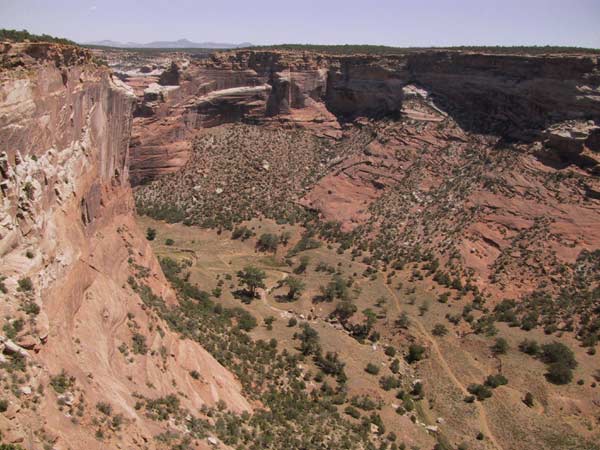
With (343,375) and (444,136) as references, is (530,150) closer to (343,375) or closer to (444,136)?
(444,136)

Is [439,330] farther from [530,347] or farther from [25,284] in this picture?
[25,284]

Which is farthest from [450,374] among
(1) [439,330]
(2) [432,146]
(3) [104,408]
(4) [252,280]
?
(2) [432,146]

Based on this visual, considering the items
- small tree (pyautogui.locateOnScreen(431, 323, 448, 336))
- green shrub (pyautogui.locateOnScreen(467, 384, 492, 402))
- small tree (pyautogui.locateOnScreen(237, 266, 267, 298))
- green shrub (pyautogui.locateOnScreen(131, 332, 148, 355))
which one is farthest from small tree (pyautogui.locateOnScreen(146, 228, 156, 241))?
green shrub (pyautogui.locateOnScreen(467, 384, 492, 402))

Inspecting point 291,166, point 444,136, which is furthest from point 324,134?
point 444,136

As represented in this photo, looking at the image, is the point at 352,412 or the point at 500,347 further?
the point at 500,347

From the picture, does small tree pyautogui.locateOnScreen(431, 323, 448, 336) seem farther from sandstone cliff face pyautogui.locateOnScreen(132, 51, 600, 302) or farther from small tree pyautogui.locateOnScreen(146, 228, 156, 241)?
small tree pyautogui.locateOnScreen(146, 228, 156, 241)

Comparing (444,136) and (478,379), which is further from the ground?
(444,136)
